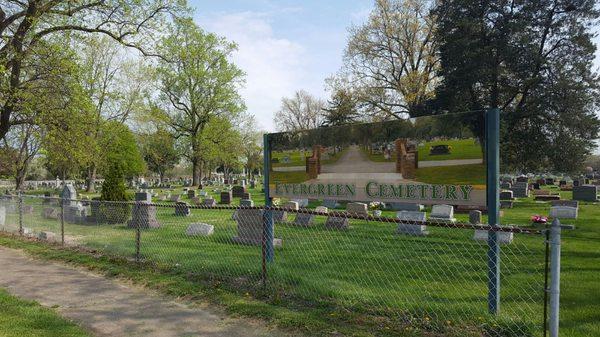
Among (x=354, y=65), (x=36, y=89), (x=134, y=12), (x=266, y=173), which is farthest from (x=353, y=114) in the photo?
(x=266, y=173)

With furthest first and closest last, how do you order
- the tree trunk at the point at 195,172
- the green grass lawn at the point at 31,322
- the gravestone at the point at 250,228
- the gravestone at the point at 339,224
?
the tree trunk at the point at 195,172
the gravestone at the point at 339,224
the gravestone at the point at 250,228
the green grass lawn at the point at 31,322

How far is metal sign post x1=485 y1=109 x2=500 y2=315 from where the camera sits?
5.37m

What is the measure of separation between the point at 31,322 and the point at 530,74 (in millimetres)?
29828

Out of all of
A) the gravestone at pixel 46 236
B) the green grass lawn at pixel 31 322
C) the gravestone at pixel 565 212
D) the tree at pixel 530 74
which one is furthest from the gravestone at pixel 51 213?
the tree at pixel 530 74

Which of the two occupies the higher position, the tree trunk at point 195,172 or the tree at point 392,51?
the tree at point 392,51

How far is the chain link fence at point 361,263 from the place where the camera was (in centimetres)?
557

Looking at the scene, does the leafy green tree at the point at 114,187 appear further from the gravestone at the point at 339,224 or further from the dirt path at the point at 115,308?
the dirt path at the point at 115,308

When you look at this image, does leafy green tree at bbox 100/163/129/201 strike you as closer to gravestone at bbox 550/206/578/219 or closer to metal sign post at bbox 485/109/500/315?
metal sign post at bbox 485/109/500/315

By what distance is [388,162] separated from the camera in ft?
22.3

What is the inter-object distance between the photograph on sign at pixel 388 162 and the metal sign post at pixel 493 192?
3.6 inches

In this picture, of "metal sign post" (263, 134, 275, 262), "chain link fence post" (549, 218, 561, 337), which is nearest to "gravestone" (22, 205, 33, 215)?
"metal sign post" (263, 134, 275, 262)

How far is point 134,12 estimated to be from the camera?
55.3 feet

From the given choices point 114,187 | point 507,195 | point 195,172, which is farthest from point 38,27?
point 195,172

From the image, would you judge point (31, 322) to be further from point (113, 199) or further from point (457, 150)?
point (113, 199)
